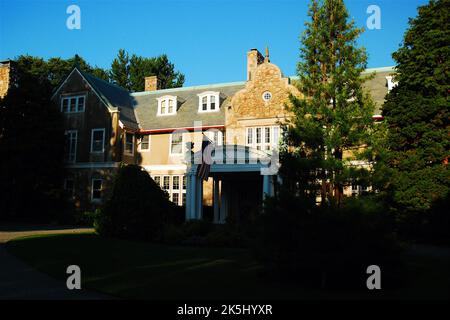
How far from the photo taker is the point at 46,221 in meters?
28.5

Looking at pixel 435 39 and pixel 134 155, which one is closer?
pixel 435 39

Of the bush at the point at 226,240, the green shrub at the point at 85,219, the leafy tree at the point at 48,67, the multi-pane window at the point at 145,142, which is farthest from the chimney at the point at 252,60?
the leafy tree at the point at 48,67

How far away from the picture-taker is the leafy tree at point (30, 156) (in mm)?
27750

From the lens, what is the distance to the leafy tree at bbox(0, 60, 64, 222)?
27.8 metres

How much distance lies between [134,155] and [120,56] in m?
38.9

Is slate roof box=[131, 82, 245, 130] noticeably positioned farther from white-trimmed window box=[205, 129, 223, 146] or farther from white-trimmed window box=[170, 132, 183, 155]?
white-trimmed window box=[170, 132, 183, 155]

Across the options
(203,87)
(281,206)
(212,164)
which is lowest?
(281,206)

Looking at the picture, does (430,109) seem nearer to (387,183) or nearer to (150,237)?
(387,183)

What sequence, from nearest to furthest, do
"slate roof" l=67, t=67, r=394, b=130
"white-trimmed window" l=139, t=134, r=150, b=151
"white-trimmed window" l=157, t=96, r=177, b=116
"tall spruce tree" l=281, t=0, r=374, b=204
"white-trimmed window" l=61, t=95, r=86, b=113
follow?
"tall spruce tree" l=281, t=0, r=374, b=204 < "slate roof" l=67, t=67, r=394, b=130 < "white-trimmed window" l=139, t=134, r=150, b=151 < "white-trimmed window" l=61, t=95, r=86, b=113 < "white-trimmed window" l=157, t=96, r=177, b=116

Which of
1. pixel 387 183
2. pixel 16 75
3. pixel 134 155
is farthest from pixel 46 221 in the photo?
pixel 387 183

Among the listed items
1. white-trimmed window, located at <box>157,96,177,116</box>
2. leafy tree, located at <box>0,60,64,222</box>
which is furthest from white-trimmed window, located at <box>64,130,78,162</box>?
white-trimmed window, located at <box>157,96,177,116</box>

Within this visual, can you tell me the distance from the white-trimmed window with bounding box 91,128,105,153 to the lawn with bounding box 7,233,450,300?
14.2m

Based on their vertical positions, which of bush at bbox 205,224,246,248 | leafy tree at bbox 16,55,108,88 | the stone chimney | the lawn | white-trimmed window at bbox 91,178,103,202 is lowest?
the lawn

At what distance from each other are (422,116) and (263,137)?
30.8ft
